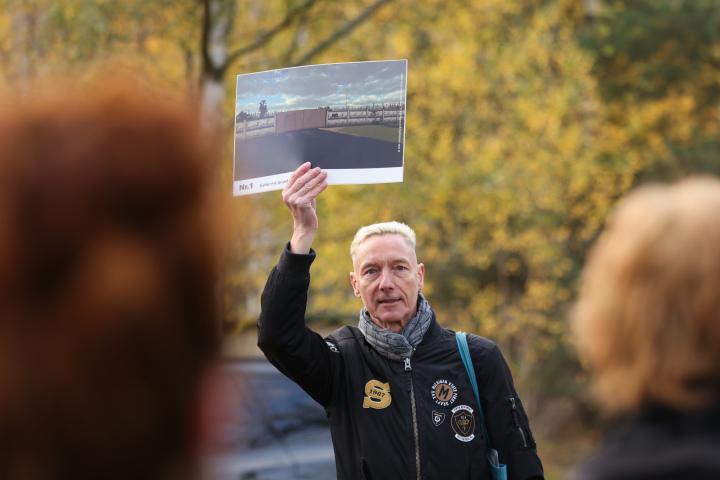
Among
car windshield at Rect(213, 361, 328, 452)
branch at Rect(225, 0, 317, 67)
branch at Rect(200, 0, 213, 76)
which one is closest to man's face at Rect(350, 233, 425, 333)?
car windshield at Rect(213, 361, 328, 452)

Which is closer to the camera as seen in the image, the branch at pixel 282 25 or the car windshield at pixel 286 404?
the car windshield at pixel 286 404

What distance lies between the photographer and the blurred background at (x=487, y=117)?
827cm

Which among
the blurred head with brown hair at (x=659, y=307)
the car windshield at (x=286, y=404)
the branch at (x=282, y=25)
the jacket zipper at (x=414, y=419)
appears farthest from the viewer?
the branch at (x=282, y=25)

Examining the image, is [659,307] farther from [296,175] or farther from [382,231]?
[382,231]

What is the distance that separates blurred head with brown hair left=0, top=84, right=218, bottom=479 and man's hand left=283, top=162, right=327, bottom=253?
193cm

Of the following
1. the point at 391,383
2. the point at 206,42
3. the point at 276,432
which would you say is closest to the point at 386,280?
the point at 391,383

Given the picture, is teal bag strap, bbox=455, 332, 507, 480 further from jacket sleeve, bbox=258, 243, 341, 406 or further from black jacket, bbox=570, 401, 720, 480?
black jacket, bbox=570, 401, 720, 480

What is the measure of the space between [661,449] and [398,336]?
1791 mm

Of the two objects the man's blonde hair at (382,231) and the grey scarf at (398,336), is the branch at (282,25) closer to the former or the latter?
the man's blonde hair at (382,231)

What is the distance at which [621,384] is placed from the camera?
1540 millimetres

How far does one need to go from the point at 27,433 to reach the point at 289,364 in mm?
2083

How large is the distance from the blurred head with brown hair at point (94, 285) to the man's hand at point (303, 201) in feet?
6.34

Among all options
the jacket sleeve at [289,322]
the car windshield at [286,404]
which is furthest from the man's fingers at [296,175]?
the car windshield at [286,404]

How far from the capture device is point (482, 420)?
307 cm
